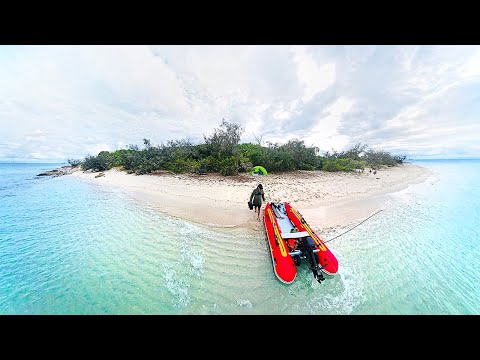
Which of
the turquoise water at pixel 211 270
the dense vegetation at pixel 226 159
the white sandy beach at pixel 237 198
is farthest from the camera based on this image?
the dense vegetation at pixel 226 159

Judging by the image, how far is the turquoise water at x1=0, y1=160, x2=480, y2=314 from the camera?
172 inches

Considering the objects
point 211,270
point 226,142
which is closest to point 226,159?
point 226,142

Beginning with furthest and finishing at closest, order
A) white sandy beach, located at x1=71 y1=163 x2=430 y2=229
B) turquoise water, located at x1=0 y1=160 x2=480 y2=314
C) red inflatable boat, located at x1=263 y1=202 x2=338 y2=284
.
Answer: white sandy beach, located at x1=71 y1=163 x2=430 y2=229
red inflatable boat, located at x1=263 y1=202 x2=338 y2=284
turquoise water, located at x1=0 y1=160 x2=480 y2=314

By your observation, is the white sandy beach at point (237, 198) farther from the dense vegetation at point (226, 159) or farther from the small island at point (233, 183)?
the dense vegetation at point (226, 159)

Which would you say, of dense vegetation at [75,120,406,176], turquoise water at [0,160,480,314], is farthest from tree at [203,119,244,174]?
turquoise water at [0,160,480,314]

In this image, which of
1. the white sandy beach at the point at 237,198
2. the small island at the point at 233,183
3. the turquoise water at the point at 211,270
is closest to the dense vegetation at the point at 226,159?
the small island at the point at 233,183

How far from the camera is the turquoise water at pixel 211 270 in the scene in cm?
437

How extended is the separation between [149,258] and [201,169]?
45.0 feet

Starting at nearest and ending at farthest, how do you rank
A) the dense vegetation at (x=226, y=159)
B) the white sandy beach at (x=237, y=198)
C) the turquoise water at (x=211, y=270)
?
the turquoise water at (x=211, y=270) < the white sandy beach at (x=237, y=198) < the dense vegetation at (x=226, y=159)

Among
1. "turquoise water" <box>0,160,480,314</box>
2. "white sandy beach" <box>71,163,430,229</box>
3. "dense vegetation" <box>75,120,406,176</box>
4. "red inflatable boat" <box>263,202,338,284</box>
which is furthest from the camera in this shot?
"dense vegetation" <box>75,120,406,176</box>

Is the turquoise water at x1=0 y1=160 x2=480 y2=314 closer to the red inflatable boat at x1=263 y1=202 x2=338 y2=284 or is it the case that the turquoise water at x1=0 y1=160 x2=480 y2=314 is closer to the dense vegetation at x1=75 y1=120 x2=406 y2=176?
the red inflatable boat at x1=263 y1=202 x2=338 y2=284

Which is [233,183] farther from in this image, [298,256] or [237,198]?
[298,256]

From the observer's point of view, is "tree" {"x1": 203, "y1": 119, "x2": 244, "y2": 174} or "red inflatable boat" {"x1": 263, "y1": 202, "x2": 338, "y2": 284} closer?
"red inflatable boat" {"x1": 263, "y1": 202, "x2": 338, "y2": 284}

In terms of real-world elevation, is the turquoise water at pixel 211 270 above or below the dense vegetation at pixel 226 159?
below
